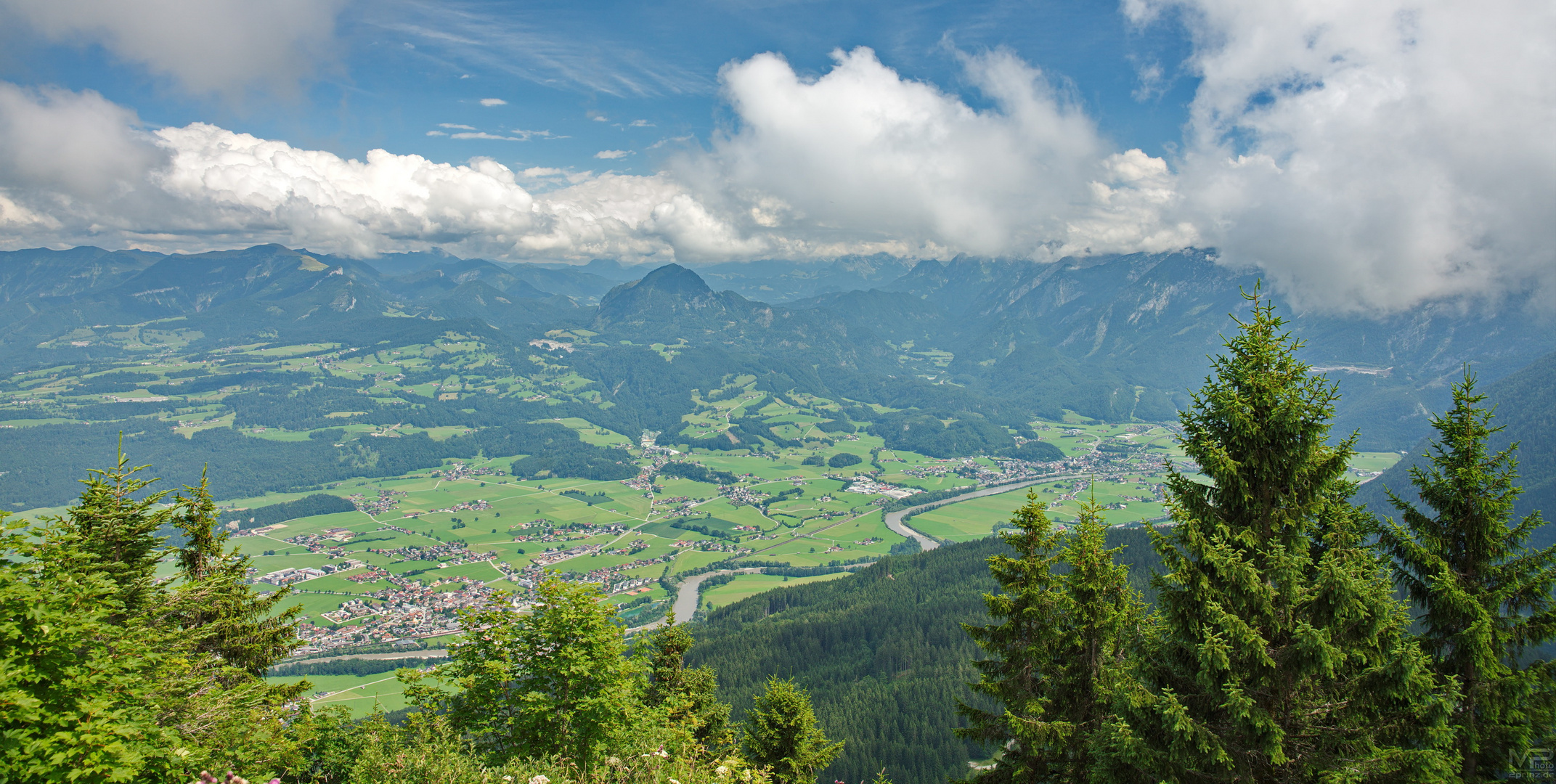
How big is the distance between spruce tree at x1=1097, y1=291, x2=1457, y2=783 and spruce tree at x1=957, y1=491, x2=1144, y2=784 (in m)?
2.22

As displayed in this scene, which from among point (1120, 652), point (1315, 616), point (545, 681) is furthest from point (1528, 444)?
point (545, 681)

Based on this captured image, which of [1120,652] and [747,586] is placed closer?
[1120,652]

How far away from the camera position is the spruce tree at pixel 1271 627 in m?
9.91

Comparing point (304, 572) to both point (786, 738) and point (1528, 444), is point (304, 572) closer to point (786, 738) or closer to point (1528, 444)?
point (786, 738)

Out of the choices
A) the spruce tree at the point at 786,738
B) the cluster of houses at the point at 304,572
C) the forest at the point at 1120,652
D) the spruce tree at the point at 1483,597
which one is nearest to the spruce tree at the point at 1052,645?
the forest at the point at 1120,652

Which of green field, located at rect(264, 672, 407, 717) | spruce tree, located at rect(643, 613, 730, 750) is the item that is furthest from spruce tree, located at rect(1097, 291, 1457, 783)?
green field, located at rect(264, 672, 407, 717)

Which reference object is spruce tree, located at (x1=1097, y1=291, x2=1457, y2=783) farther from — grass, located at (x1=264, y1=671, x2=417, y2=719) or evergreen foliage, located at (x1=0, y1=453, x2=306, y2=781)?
grass, located at (x1=264, y1=671, x2=417, y2=719)

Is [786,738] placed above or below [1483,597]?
below

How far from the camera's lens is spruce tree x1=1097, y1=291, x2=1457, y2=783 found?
390 inches

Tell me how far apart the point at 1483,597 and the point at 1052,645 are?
722cm

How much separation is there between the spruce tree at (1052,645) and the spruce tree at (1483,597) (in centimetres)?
502

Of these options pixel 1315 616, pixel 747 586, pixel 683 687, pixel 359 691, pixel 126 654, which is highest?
pixel 126 654

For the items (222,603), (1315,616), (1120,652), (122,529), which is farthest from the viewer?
(222,603)

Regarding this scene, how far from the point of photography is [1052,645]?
47.4 ft
